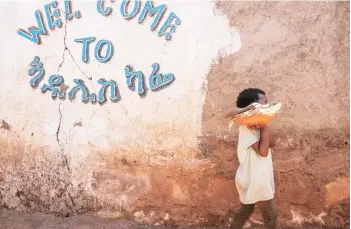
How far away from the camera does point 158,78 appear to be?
3.77 meters

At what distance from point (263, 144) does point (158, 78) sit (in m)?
1.05

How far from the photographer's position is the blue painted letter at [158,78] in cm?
375

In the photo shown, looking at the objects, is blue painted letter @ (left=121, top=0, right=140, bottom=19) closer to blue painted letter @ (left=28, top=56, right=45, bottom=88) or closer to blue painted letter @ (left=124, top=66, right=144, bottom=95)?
blue painted letter @ (left=124, top=66, right=144, bottom=95)

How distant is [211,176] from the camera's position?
3.75 meters

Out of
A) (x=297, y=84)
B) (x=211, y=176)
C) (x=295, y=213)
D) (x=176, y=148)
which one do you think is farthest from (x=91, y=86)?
(x=295, y=213)

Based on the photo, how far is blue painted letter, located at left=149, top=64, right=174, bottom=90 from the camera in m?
3.75

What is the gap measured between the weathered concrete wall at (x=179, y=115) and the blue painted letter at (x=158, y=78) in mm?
39

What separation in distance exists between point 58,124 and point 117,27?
0.92 m

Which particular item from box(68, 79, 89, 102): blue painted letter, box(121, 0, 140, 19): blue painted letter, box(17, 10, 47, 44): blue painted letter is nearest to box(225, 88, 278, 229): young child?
box(121, 0, 140, 19): blue painted letter

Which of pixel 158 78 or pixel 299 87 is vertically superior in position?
pixel 158 78

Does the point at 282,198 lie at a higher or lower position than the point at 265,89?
lower

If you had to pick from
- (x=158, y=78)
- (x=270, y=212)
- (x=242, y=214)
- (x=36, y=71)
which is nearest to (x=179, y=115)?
(x=158, y=78)

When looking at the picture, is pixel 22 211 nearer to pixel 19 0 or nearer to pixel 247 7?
pixel 19 0

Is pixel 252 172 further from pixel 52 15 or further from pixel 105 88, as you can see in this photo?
pixel 52 15
